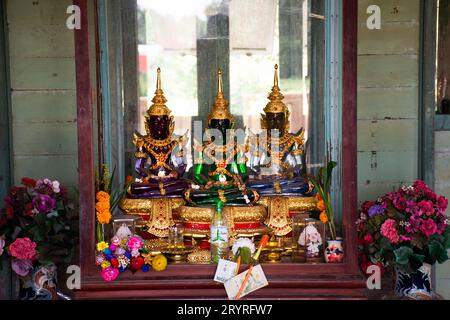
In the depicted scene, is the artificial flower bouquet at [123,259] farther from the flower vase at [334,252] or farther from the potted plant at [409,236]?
the potted plant at [409,236]

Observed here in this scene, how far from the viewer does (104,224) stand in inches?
132

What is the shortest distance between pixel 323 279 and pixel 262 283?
0.32 metres

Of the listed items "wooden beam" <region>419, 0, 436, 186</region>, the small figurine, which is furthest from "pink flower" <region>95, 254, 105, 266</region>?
"wooden beam" <region>419, 0, 436, 186</region>

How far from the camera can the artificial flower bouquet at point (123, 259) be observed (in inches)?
125

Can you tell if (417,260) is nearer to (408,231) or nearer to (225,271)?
(408,231)

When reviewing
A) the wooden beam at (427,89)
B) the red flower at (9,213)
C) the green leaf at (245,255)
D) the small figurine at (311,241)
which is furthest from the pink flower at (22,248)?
the wooden beam at (427,89)

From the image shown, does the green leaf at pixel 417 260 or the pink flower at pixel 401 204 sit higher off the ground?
the pink flower at pixel 401 204

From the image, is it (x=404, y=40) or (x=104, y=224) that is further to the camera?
(x=404, y=40)

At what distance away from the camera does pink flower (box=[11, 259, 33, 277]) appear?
3.33 metres

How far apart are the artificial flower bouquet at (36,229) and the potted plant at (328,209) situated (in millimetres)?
1458
